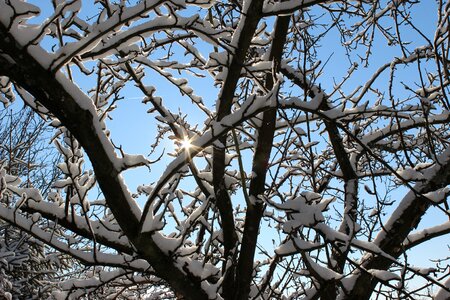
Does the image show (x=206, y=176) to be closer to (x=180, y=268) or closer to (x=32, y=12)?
(x=180, y=268)

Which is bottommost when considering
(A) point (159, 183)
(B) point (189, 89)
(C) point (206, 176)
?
(A) point (159, 183)

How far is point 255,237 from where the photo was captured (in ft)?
8.39

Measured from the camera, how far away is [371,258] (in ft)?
8.57

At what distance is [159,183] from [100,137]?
0.36 meters

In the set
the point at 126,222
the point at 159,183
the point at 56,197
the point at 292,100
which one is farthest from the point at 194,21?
the point at 56,197

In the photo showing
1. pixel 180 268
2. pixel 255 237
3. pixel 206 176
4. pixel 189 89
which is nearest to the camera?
pixel 180 268

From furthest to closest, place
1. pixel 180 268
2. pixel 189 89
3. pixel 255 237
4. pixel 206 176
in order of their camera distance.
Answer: pixel 189 89 < pixel 206 176 < pixel 255 237 < pixel 180 268

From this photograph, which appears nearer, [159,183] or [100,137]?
[100,137]

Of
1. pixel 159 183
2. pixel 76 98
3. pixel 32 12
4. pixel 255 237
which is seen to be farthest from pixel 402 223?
pixel 32 12

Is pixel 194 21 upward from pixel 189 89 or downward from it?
downward

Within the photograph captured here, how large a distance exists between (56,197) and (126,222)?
95 cm

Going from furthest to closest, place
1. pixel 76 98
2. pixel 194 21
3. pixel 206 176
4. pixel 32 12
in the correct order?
1. pixel 206 176
2. pixel 194 21
3. pixel 76 98
4. pixel 32 12

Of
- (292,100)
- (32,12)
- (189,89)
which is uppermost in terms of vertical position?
(189,89)

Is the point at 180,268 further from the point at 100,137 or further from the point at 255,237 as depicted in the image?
the point at 100,137
